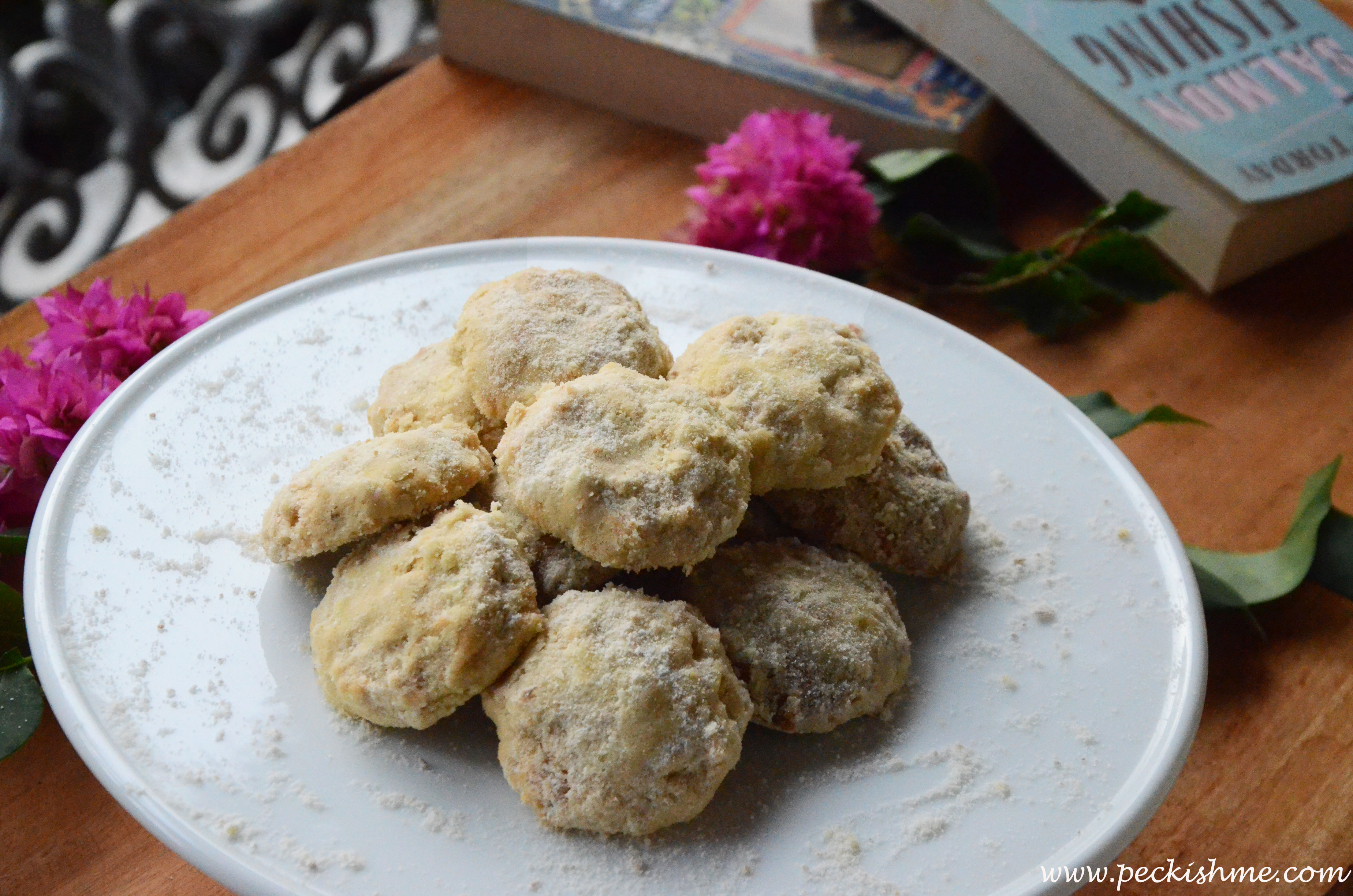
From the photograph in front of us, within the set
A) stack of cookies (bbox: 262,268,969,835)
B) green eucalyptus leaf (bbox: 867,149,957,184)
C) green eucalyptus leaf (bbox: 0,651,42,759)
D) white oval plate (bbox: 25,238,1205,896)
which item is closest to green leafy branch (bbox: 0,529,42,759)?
green eucalyptus leaf (bbox: 0,651,42,759)

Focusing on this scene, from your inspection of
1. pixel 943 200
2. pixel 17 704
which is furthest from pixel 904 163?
pixel 17 704

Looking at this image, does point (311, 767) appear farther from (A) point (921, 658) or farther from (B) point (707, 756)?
(A) point (921, 658)

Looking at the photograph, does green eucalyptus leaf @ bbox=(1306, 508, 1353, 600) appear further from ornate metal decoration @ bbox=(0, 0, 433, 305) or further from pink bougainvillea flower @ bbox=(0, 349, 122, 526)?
ornate metal decoration @ bbox=(0, 0, 433, 305)

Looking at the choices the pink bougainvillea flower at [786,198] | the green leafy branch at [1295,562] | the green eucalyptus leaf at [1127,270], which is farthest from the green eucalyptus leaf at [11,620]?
the green eucalyptus leaf at [1127,270]

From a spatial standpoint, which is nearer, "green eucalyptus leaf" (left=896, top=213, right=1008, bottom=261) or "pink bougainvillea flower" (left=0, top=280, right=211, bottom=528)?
"pink bougainvillea flower" (left=0, top=280, right=211, bottom=528)

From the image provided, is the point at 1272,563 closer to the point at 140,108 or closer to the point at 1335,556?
the point at 1335,556

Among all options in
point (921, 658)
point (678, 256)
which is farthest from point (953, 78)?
point (921, 658)
